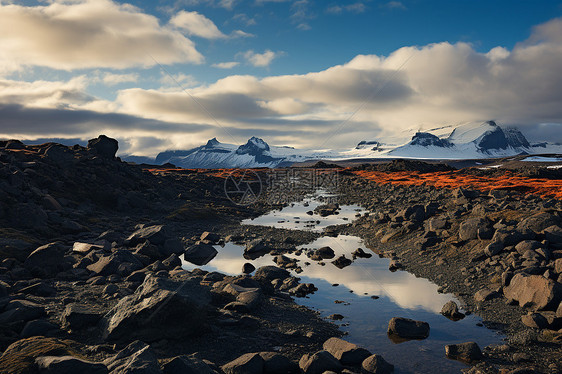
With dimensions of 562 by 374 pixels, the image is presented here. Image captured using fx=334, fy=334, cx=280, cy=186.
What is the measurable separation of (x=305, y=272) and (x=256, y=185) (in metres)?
59.1

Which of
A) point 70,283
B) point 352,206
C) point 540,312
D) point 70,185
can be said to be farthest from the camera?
point 352,206

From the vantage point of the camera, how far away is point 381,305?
12305 mm

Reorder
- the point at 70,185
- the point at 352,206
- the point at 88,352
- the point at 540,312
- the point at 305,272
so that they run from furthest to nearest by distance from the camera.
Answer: the point at 352,206
the point at 70,185
the point at 305,272
the point at 540,312
the point at 88,352

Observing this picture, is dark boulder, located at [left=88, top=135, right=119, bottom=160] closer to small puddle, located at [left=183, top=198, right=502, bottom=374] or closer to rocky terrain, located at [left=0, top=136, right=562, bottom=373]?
rocky terrain, located at [left=0, top=136, right=562, bottom=373]

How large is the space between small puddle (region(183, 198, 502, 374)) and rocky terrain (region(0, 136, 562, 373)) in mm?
469

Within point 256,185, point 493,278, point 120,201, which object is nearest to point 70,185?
point 120,201

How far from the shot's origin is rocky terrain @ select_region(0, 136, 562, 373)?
795 cm

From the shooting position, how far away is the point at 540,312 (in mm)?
10633

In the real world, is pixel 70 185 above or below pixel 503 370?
above

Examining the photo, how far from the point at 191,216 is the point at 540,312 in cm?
2663

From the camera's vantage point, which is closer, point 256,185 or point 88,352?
point 88,352

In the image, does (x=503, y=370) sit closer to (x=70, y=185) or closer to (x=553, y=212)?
Answer: (x=553, y=212)
